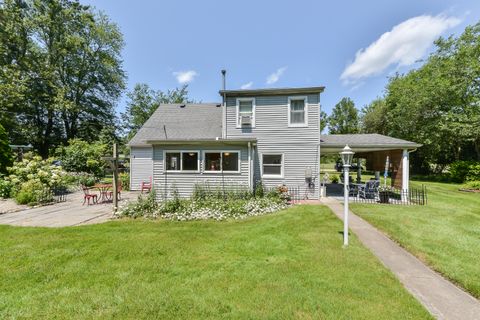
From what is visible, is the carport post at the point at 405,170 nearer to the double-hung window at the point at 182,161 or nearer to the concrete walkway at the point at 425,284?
the concrete walkway at the point at 425,284

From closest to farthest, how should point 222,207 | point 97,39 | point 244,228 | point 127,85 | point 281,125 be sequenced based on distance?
point 244,228
point 222,207
point 281,125
point 97,39
point 127,85

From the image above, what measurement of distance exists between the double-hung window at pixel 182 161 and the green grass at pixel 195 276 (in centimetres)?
512

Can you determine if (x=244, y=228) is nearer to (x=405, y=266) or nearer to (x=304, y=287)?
(x=304, y=287)

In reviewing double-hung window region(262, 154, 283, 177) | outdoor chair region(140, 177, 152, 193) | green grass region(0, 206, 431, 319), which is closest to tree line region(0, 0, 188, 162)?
outdoor chair region(140, 177, 152, 193)

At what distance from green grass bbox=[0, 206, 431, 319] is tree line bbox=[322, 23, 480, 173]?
23.8 m

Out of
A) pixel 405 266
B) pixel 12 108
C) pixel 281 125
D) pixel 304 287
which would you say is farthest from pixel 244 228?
pixel 12 108

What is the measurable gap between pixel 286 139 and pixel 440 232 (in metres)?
7.30

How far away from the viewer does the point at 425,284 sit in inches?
141

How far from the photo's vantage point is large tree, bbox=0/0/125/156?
2206cm

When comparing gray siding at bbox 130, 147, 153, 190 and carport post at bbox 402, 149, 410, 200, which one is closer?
carport post at bbox 402, 149, 410, 200

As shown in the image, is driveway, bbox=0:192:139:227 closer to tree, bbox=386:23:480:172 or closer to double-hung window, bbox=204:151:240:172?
double-hung window, bbox=204:151:240:172

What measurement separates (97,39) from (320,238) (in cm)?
3381

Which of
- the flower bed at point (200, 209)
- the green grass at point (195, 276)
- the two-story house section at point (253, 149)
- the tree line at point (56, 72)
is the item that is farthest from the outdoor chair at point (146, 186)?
the tree line at point (56, 72)

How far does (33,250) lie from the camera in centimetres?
495
